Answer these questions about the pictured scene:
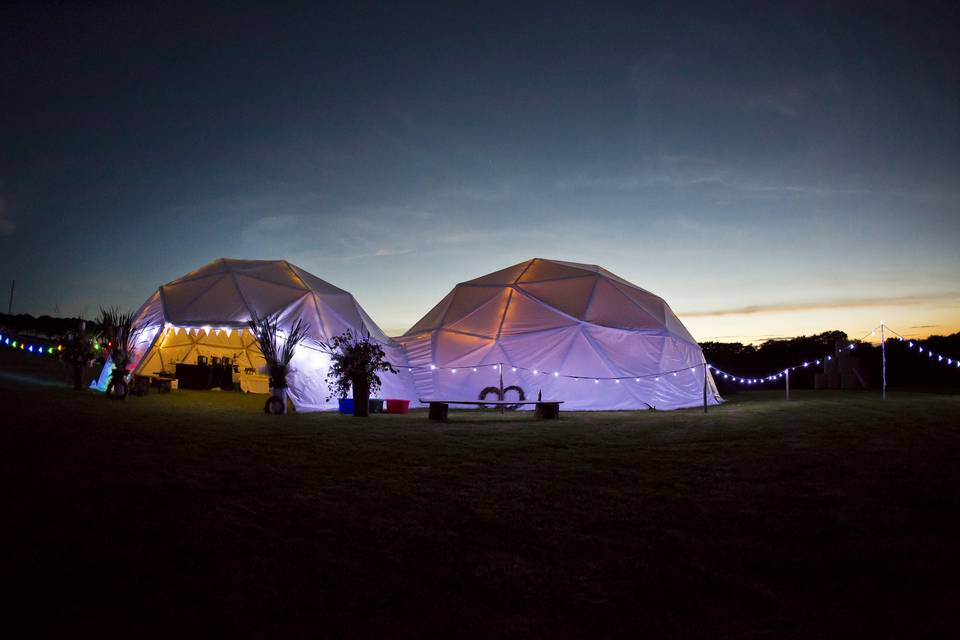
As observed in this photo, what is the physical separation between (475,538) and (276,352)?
12.1 meters

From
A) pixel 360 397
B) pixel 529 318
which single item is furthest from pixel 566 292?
pixel 360 397

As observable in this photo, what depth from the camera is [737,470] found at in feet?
21.7

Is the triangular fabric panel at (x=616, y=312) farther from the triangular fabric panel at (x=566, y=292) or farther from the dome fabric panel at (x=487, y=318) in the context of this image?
the dome fabric panel at (x=487, y=318)

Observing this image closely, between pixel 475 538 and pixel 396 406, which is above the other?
pixel 396 406

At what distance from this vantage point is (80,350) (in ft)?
51.8

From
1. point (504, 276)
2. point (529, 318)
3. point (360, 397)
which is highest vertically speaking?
point (504, 276)

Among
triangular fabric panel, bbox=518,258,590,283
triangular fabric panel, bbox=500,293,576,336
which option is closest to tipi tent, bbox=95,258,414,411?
triangular fabric panel, bbox=500,293,576,336

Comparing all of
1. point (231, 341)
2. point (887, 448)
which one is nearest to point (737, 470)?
point (887, 448)

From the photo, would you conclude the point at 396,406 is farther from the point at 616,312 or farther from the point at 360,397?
the point at 616,312

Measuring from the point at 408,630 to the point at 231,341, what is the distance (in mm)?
22479

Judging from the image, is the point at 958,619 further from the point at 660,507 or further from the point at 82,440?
the point at 82,440

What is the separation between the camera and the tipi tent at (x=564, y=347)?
1769cm

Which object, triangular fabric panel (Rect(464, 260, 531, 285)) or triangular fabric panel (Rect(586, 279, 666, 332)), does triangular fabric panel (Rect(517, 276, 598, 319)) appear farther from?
triangular fabric panel (Rect(464, 260, 531, 285))

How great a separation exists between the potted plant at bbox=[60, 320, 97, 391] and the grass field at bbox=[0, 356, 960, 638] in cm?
867
